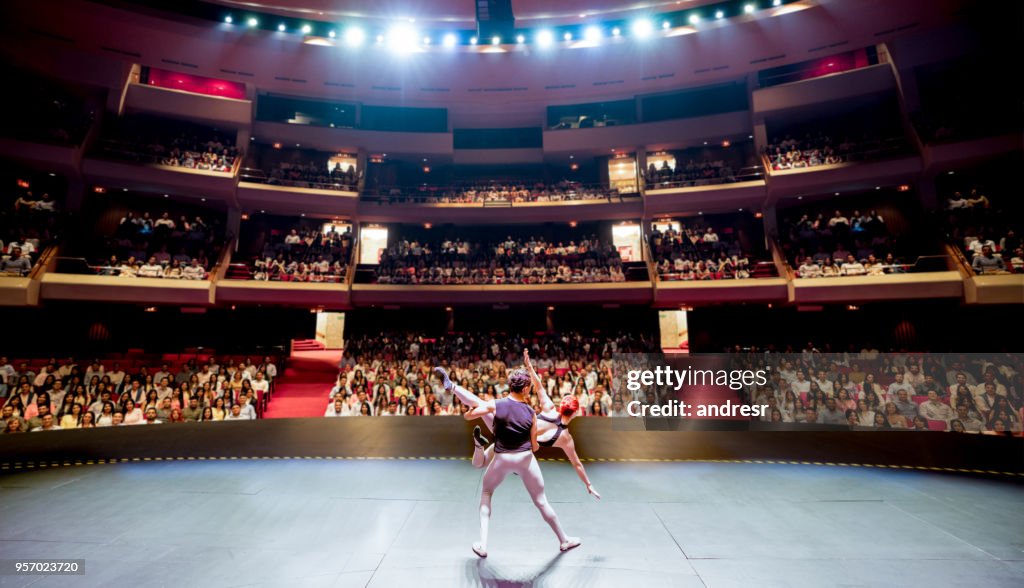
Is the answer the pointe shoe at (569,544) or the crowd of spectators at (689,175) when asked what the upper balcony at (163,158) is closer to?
the crowd of spectators at (689,175)

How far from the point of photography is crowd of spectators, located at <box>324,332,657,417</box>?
11023mm

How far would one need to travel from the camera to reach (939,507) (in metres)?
4.46

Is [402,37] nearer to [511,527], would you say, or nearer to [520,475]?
[520,475]

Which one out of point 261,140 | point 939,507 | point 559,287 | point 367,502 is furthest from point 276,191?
point 939,507

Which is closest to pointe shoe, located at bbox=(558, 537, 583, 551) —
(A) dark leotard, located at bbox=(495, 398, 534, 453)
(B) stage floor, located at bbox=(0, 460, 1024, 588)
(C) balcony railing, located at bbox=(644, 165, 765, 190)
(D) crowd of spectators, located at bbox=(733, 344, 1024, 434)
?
(B) stage floor, located at bbox=(0, 460, 1024, 588)

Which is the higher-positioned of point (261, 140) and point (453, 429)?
point (261, 140)

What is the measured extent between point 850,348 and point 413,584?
16.4 meters

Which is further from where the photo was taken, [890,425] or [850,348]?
[850,348]

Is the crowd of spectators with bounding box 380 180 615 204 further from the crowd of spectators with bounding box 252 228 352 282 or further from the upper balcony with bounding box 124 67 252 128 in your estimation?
the upper balcony with bounding box 124 67 252 128

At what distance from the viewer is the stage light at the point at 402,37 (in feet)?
50.2

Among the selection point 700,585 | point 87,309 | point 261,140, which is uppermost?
point 261,140

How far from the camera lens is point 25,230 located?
544 inches

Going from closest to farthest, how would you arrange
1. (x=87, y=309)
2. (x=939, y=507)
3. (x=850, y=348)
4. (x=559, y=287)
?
(x=939, y=507), (x=850, y=348), (x=87, y=309), (x=559, y=287)

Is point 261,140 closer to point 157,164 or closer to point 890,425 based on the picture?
point 157,164
